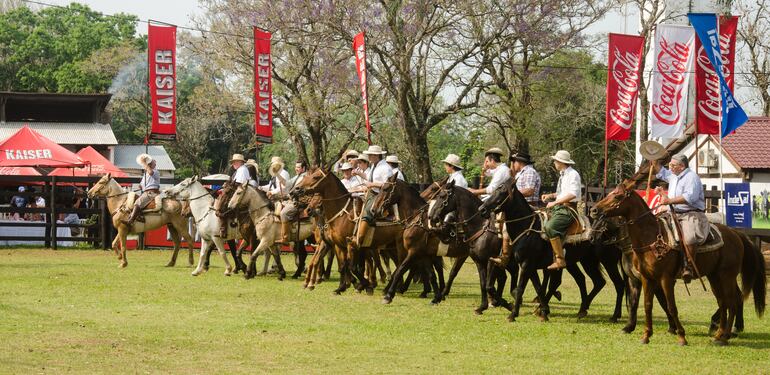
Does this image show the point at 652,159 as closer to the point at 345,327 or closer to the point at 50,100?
the point at 345,327

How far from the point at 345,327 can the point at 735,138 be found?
83.2 feet

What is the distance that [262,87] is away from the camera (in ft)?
98.5

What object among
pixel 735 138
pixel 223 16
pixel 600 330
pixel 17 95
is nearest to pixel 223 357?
pixel 600 330

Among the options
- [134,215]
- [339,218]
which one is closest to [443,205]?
[339,218]

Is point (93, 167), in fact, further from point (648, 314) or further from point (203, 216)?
point (648, 314)

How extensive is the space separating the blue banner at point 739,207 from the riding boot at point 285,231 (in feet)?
31.6

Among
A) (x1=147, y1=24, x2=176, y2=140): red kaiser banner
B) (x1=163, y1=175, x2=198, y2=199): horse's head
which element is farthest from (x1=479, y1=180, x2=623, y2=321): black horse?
(x1=147, y1=24, x2=176, y2=140): red kaiser banner

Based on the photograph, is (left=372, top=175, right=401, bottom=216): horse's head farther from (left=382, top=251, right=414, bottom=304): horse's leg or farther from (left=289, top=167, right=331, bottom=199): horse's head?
(left=289, top=167, right=331, bottom=199): horse's head

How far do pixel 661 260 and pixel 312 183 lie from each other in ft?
23.5

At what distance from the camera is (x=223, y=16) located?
130 ft

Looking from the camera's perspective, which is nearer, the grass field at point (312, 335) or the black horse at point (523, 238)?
the grass field at point (312, 335)

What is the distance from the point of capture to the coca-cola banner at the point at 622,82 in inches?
1005

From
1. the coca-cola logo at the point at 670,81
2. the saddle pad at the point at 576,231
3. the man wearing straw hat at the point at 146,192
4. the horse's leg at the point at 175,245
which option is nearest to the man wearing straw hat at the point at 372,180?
the saddle pad at the point at 576,231

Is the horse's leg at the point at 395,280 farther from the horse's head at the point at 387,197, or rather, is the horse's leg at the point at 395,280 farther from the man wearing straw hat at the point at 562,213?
the man wearing straw hat at the point at 562,213
